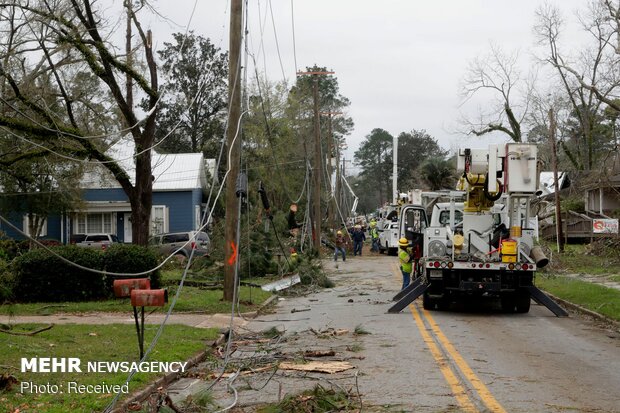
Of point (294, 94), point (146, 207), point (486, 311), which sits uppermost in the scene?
point (294, 94)

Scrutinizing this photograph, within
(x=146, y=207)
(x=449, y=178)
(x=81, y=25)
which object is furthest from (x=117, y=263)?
(x=449, y=178)

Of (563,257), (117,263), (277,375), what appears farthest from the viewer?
(563,257)

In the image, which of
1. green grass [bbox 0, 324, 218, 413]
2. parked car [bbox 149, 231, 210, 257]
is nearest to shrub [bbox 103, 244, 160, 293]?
green grass [bbox 0, 324, 218, 413]

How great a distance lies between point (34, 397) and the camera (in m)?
8.52

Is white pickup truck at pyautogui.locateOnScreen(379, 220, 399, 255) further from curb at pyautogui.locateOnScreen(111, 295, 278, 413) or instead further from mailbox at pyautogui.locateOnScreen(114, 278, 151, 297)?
mailbox at pyautogui.locateOnScreen(114, 278, 151, 297)

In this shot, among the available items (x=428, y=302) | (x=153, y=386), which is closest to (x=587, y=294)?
(x=428, y=302)

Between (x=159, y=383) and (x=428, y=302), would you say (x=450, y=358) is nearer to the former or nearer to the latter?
(x=159, y=383)

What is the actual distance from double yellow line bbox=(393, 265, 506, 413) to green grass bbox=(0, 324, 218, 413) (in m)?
3.75

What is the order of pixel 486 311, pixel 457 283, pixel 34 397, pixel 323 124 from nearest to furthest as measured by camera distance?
pixel 34 397
pixel 457 283
pixel 486 311
pixel 323 124

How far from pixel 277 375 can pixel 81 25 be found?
47.8ft

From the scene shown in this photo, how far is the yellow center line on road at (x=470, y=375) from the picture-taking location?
27.5 feet

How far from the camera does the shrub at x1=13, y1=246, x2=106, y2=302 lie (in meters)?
19.4

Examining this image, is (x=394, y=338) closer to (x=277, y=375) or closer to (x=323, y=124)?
(x=277, y=375)

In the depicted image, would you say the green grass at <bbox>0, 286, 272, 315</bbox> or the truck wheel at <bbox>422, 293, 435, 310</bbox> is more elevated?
the truck wheel at <bbox>422, 293, 435, 310</bbox>
